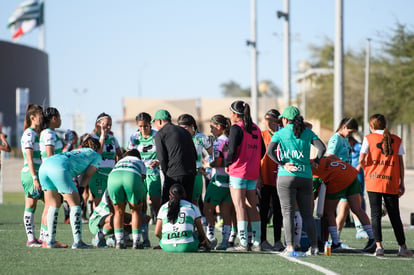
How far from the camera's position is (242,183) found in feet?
38.7

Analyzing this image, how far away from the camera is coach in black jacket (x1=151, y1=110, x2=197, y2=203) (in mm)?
11742

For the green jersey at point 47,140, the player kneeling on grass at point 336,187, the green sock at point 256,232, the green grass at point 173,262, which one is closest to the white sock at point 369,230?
the player kneeling on grass at point 336,187

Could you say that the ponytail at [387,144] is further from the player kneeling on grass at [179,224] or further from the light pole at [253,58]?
A: the light pole at [253,58]

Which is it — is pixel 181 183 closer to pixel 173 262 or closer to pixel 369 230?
pixel 173 262

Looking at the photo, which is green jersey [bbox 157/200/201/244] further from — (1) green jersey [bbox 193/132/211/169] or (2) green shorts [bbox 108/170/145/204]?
(1) green jersey [bbox 193/132/211/169]

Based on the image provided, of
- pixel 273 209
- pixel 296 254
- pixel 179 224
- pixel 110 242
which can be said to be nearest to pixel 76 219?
pixel 110 242

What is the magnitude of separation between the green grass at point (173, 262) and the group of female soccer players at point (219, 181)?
40 centimetres

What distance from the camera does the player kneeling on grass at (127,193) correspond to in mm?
11594

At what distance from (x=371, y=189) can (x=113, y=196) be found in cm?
359

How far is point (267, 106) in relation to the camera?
226 ft

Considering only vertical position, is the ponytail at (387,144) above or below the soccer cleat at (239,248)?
above

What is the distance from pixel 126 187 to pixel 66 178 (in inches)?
33.9

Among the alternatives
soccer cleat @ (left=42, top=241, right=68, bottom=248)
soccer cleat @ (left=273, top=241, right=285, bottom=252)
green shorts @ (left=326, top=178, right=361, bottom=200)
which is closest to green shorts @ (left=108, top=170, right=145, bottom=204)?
soccer cleat @ (left=42, top=241, right=68, bottom=248)

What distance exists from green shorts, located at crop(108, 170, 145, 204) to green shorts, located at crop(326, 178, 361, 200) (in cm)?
Result: 280
